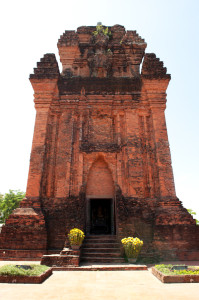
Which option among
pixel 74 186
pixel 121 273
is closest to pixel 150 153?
pixel 74 186

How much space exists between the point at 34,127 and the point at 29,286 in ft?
26.8

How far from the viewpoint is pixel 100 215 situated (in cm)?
1328

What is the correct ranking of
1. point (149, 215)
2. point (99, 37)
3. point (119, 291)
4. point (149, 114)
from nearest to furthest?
point (119, 291)
point (149, 215)
point (149, 114)
point (99, 37)

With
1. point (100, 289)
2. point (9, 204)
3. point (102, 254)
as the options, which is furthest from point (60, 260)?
point (9, 204)

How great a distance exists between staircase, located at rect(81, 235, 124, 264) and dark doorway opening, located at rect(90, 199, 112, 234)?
12.0 feet

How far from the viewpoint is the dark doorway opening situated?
13.0 meters


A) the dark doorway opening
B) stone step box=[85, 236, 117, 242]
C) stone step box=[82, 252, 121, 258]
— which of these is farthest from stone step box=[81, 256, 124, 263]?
the dark doorway opening

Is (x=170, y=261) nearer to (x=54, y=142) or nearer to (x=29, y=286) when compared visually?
(x=29, y=286)

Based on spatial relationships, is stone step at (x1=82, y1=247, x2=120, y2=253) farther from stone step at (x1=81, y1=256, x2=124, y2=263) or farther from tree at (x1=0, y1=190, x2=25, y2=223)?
tree at (x1=0, y1=190, x2=25, y2=223)

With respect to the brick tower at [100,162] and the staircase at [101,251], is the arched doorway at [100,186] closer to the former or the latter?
the brick tower at [100,162]

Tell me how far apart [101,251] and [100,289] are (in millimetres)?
4019

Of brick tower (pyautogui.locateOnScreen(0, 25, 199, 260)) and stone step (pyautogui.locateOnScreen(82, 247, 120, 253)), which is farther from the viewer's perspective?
brick tower (pyautogui.locateOnScreen(0, 25, 199, 260))

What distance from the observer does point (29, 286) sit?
466 centimetres

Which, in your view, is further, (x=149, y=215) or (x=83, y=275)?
(x=149, y=215)
